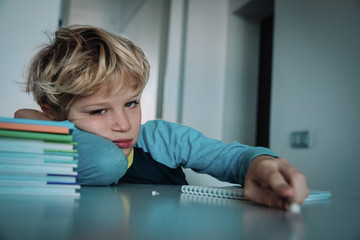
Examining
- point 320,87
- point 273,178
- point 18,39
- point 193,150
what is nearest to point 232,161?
point 193,150

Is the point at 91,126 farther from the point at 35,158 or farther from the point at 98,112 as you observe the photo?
the point at 35,158

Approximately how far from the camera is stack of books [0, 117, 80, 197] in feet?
1.64

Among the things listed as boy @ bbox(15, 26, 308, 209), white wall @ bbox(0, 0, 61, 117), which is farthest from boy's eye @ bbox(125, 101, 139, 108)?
white wall @ bbox(0, 0, 61, 117)

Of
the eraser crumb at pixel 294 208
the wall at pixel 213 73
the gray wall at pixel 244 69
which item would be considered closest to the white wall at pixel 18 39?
the gray wall at pixel 244 69

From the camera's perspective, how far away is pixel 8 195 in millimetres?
481

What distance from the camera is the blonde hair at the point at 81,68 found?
2.79 ft

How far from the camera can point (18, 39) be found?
1621 mm

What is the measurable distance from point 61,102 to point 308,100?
180cm

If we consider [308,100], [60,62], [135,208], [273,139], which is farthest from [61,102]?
[273,139]

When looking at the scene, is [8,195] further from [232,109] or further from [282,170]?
[232,109]

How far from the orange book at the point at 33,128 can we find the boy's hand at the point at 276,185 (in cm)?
31

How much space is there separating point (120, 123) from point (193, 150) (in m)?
0.30

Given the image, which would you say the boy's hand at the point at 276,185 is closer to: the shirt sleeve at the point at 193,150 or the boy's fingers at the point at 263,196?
the boy's fingers at the point at 263,196

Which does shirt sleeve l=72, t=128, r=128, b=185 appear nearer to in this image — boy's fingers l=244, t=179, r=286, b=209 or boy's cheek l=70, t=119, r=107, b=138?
boy's cheek l=70, t=119, r=107, b=138
